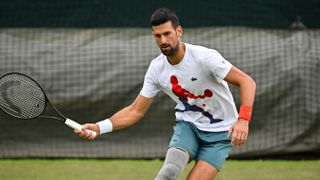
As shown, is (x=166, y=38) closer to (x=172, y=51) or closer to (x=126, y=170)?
(x=172, y=51)

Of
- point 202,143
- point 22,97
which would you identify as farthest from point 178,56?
point 22,97

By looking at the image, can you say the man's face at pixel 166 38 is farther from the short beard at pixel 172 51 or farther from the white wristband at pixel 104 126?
the white wristband at pixel 104 126

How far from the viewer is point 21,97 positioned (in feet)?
19.0

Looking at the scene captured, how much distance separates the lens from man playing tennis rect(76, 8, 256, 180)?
5.52 m

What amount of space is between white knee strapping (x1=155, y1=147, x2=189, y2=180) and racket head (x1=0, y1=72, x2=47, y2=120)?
1.07m

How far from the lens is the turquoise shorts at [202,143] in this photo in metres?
5.66

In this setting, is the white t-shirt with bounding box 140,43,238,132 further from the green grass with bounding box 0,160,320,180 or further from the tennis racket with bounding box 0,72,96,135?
the green grass with bounding box 0,160,320,180

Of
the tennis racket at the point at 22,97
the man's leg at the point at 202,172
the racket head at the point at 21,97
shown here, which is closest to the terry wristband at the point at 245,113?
the man's leg at the point at 202,172

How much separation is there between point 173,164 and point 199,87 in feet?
2.17

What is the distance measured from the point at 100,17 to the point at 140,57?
1.24 meters

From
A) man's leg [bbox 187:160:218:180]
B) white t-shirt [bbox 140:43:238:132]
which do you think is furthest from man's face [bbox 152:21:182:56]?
man's leg [bbox 187:160:218:180]

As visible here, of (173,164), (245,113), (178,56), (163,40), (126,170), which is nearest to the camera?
(245,113)

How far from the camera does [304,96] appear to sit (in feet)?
30.2

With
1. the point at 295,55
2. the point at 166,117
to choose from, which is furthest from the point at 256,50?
the point at 166,117
